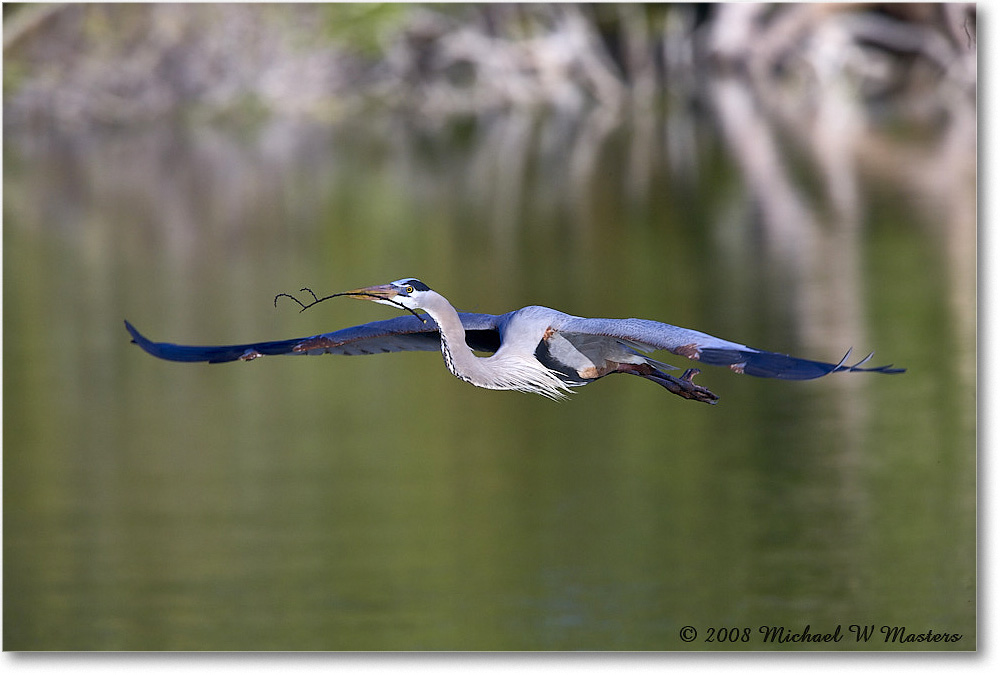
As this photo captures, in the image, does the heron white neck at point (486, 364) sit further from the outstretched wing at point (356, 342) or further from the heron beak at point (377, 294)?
the heron beak at point (377, 294)

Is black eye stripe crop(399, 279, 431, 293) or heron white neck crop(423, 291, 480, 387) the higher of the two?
black eye stripe crop(399, 279, 431, 293)

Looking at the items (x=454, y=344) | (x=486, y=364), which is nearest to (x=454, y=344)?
(x=454, y=344)

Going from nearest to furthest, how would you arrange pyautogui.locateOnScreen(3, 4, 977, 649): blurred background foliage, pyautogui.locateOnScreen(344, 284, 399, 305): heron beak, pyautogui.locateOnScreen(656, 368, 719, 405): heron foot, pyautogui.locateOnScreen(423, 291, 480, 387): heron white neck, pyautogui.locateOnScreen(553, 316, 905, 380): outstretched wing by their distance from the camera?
pyautogui.locateOnScreen(553, 316, 905, 380): outstretched wing → pyautogui.locateOnScreen(344, 284, 399, 305): heron beak → pyautogui.locateOnScreen(656, 368, 719, 405): heron foot → pyautogui.locateOnScreen(423, 291, 480, 387): heron white neck → pyautogui.locateOnScreen(3, 4, 977, 649): blurred background foliage

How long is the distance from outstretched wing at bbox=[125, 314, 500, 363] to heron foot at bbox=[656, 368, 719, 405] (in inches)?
24.0

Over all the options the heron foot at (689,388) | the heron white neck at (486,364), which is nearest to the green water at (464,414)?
the heron white neck at (486,364)

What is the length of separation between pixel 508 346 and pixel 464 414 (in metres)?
16.7

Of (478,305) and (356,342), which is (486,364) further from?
(478,305)

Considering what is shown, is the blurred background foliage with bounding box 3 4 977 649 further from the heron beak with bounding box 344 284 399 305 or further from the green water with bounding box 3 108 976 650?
the heron beak with bounding box 344 284 399 305

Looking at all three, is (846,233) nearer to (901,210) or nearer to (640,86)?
(901,210)

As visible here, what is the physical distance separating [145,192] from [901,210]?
12317 mm

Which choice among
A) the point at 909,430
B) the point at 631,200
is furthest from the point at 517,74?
the point at 909,430

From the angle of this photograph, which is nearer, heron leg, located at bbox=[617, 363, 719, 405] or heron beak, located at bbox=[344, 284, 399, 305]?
heron beak, located at bbox=[344, 284, 399, 305]

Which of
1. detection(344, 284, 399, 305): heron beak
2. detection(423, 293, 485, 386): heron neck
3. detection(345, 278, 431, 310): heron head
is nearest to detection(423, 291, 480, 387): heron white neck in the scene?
detection(423, 293, 485, 386): heron neck

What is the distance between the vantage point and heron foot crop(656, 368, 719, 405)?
12.8 ft
